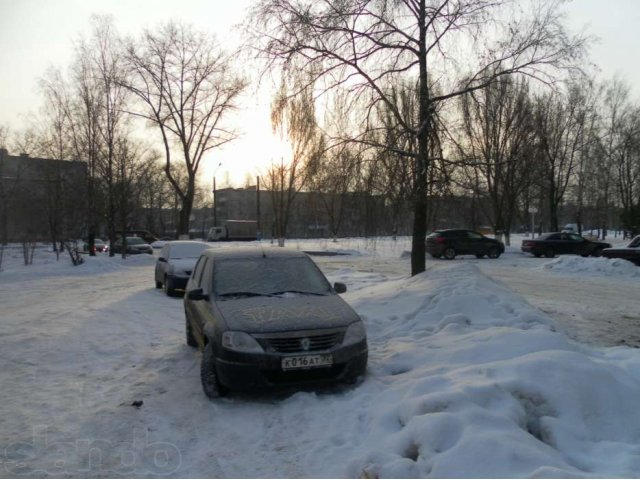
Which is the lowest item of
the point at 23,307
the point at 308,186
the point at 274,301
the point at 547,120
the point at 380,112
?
the point at 23,307

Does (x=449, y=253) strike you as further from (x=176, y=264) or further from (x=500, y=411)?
(x=500, y=411)

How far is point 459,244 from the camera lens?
28.3m

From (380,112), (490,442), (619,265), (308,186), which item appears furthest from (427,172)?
(619,265)

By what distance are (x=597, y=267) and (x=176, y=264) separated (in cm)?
1578

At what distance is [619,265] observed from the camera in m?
19.8

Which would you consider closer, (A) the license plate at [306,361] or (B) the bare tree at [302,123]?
(A) the license plate at [306,361]

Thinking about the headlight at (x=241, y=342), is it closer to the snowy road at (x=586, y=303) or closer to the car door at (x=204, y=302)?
the car door at (x=204, y=302)

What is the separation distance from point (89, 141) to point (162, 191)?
4903 cm

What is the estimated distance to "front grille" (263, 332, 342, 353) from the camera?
5227 millimetres

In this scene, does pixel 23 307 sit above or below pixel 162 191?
below

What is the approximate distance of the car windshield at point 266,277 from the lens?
6.36m

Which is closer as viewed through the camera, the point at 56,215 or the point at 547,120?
the point at 56,215

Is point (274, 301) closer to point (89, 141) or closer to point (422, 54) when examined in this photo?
point (422, 54)

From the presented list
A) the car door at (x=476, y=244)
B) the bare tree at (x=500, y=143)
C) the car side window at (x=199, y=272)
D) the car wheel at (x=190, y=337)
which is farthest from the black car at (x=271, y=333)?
the car door at (x=476, y=244)
